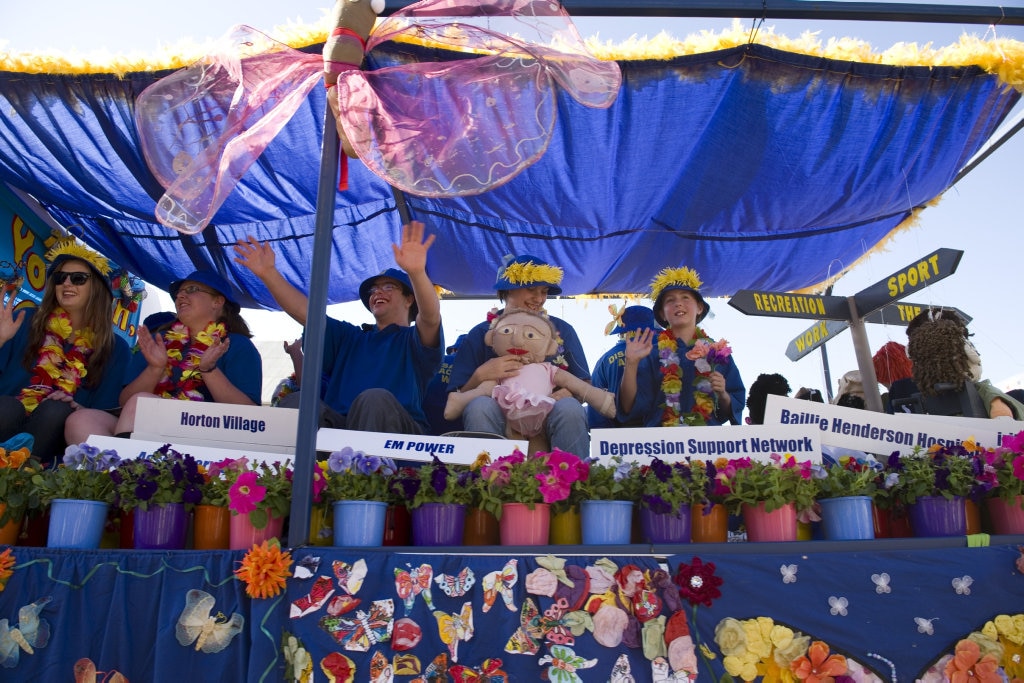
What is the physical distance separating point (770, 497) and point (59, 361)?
3151mm

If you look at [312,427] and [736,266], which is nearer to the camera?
[312,427]

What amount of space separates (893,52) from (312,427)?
3.01 meters

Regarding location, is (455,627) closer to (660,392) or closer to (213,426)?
(213,426)

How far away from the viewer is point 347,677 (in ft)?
6.59

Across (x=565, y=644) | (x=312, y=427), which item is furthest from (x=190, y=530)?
(x=565, y=644)

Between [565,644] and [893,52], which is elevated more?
[893,52]

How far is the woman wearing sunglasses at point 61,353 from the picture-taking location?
3.21 meters

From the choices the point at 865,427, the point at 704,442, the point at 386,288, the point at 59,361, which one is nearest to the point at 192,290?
the point at 59,361

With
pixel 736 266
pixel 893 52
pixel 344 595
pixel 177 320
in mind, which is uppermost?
pixel 893 52

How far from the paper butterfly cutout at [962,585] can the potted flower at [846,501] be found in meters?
0.26

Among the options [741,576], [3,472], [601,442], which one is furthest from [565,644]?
[3,472]

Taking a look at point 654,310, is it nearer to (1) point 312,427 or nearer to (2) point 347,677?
(1) point 312,427

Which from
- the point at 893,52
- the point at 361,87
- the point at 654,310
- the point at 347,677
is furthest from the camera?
the point at 654,310

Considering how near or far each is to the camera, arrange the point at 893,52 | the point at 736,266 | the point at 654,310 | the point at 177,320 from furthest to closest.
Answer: the point at 736,266
the point at 654,310
the point at 177,320
the point at 893,52
